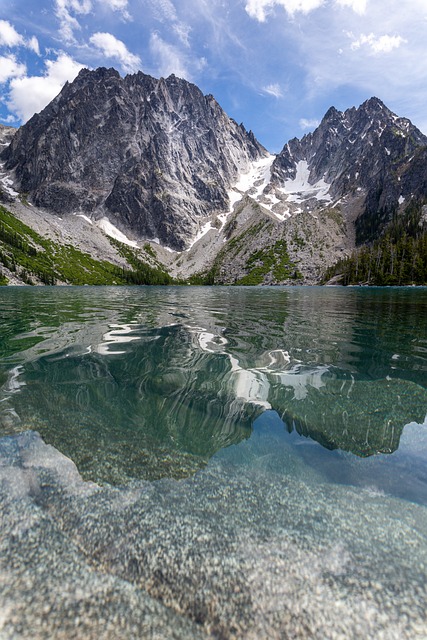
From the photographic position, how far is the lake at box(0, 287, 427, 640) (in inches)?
156

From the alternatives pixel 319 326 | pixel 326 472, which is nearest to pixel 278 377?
pixel 326 472

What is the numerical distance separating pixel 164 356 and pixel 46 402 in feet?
24.1

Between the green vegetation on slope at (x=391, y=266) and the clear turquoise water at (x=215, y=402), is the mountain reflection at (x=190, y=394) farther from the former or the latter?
the green vegetation on slope at (x=391, y=266)

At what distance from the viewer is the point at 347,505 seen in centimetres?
614

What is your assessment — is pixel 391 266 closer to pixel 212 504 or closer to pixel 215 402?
pixel 215 402

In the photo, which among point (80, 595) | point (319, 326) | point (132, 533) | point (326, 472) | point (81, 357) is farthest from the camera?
point (319, 326)

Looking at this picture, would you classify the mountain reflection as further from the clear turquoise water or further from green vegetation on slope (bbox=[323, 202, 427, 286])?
green vegetation on slope (bbox=[323, 202, 427, 286])

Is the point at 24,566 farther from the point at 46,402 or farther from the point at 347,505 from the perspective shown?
the point at 46,402

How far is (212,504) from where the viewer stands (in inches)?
239

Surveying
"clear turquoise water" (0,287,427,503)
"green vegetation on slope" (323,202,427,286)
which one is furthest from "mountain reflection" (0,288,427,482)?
"green vegetation on slope" (323,202,427,286)

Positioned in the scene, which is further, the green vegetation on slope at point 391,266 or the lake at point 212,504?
the green vegetation on slope at point 391,266

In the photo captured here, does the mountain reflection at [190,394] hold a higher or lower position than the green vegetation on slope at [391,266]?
lower

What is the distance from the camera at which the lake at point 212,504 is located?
3961 mm

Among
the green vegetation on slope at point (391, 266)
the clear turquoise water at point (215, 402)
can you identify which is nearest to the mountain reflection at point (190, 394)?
the clear turquoise water at point (215, 402)
